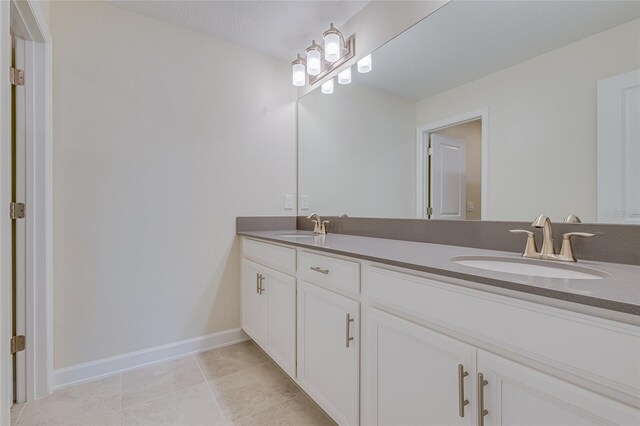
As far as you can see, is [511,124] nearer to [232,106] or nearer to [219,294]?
[232,106]

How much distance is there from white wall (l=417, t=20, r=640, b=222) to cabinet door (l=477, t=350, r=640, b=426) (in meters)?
0.68

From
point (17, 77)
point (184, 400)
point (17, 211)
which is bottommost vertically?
point (184, 400)

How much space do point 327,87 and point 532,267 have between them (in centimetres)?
178

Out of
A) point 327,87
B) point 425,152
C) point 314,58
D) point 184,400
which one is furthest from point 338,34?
point 184,400

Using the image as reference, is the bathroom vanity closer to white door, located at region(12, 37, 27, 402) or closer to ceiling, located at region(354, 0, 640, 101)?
ceiling, located at region(354, 0, 640, 101)

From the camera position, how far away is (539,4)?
1152 millimetres

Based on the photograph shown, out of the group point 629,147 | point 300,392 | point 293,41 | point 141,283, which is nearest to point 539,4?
point 629,147

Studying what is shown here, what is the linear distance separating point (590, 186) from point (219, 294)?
213 cm

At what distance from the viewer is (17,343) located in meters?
1.50

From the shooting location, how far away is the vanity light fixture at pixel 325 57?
1919 millimetres

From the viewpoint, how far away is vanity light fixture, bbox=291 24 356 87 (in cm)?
192

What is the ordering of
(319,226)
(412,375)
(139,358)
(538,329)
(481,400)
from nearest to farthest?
(538,329)
(481,400)
(412,375)
(139,358)
(319,226)

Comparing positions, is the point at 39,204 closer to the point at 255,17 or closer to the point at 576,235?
the point at 255,17

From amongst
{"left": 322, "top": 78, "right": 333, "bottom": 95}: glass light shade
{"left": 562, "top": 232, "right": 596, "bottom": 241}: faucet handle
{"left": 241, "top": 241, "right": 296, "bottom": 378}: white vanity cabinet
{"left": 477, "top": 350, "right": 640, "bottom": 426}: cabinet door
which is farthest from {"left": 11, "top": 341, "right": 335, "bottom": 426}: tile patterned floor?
{"left": 322, "top": 78, "right": 333, "bottom": 95}: glass light shade
